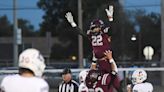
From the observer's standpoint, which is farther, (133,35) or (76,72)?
(133,35)

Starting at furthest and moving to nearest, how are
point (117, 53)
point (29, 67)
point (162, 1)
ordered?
point (117, 53) < point (162, 1) < point (29, 67)

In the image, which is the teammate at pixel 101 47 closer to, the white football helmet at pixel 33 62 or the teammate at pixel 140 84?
the teammate at pixel 140 84

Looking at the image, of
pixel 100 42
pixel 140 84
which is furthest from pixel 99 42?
pixel 140 84

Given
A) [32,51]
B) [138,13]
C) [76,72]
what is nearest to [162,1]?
[138,13]

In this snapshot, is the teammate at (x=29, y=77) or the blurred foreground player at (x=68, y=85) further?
the blurred foreground player at (x=68, y=85)

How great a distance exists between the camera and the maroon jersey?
27.0ft

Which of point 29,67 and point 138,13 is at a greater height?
point 138,13

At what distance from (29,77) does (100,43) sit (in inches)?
135

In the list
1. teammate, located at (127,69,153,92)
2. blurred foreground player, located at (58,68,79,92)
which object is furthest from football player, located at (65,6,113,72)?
blurred foreground player, located at (58,68,79,92)

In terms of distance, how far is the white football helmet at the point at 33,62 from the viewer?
16.1ft

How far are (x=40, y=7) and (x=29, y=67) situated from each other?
135 feet

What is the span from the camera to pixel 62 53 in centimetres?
4741

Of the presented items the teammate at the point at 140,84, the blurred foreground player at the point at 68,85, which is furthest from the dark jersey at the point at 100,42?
the blurred foreground player at the point at 68,85

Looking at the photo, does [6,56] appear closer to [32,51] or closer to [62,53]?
[62,53]
